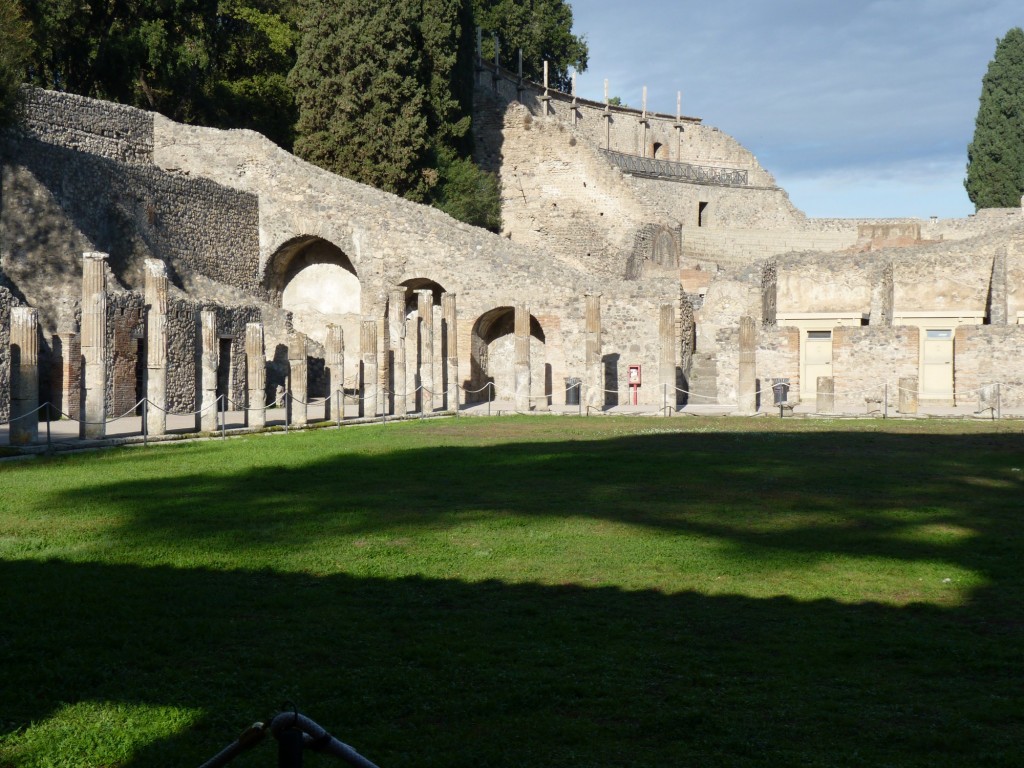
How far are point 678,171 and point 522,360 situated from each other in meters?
29.8

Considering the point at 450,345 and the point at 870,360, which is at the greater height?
the point at 450,345

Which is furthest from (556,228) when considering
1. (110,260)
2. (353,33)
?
(110,260)

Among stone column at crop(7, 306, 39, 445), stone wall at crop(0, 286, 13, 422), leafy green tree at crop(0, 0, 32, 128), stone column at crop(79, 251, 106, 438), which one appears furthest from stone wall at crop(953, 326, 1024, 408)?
leafy green tree at crop(0, 0, 32, 128)

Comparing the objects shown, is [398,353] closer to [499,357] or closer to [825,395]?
[499,357]

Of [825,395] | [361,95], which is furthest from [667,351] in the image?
[361,95]

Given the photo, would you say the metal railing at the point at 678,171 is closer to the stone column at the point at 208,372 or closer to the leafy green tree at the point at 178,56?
the leafy green tree at the point at 178,56

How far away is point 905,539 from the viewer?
1037 cm

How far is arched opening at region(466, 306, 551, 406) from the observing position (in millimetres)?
35375

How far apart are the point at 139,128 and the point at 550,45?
28.9m

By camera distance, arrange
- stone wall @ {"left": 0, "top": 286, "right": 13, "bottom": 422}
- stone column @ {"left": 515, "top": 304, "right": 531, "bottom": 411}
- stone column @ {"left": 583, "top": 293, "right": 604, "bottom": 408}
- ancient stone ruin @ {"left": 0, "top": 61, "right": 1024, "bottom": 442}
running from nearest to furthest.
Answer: stone wall @ {"left": 0, "top": 286, "right": 13, "bottom": 422} → ancient stone ruin @ {"left": 0, "top": 61, "right": 1024, "bottom": 442} → stone column @ {"left": 515, "top": 304, "right": 531, "bottom": 411} → stone column @ {"left": 583, "top": 293, "right": 604, "bottom": 408}

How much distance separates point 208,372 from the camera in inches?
923

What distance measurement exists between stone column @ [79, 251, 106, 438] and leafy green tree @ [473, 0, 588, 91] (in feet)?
123

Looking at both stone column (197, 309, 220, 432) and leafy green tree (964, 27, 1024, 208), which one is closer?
stone column (197, 309, 220, 432)

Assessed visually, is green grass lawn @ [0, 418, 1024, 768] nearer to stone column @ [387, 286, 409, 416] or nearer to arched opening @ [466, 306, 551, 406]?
stone column @ [387, 286, 409, 416]
